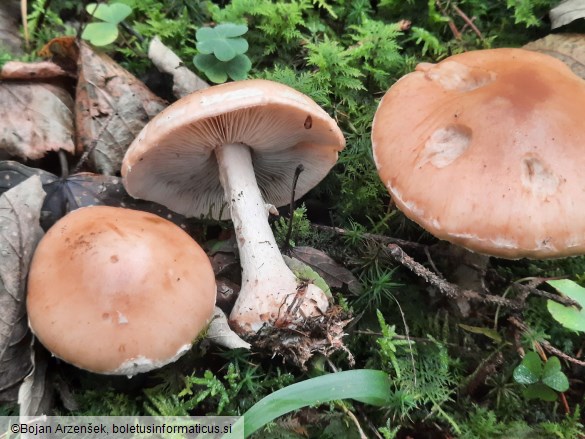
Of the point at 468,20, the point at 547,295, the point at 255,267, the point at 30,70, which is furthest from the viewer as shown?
the point at 468,20

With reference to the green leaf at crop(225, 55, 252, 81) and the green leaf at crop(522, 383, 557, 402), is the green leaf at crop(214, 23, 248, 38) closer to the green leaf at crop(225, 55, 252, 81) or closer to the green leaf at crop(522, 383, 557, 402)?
the green leaf at crop(225, 55, 252, 81)

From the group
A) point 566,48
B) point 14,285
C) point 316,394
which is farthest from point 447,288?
point 14,285

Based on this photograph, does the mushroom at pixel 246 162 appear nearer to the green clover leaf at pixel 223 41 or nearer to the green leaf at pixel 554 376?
the green clover leaf at pixel 223 41

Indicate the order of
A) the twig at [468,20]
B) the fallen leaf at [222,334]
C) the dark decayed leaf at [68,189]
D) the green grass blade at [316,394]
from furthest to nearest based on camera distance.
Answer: the twig at [468,20], the dark decayed leaf at [68,189], the fallen leaf at [222,334], the green grass blade at [316,394]

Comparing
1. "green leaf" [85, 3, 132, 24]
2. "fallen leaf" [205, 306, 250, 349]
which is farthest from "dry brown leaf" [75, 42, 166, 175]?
"fallen leaf" [205, 306, 250, 349]

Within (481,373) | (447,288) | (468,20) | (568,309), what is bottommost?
(481,373)

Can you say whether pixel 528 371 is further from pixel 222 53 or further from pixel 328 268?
pixel 222 53

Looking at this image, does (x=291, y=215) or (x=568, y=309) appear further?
(x=291, y=215)

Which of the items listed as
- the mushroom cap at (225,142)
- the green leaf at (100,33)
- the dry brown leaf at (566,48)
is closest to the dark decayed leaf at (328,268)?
the mushroom cap at (225,142)
